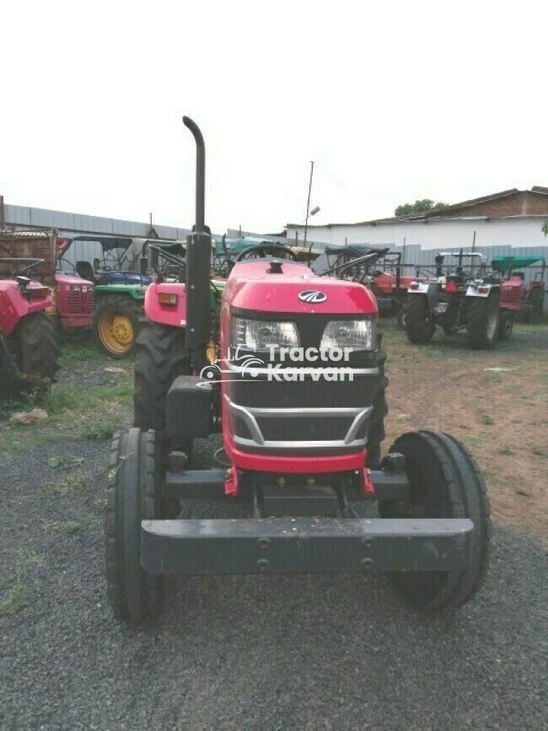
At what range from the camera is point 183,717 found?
1.90 meters

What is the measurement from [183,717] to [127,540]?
0.62m

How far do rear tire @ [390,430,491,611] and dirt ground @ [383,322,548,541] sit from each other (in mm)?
1115

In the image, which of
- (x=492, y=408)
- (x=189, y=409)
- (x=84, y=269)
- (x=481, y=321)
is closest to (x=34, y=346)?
(x=189, y=409)

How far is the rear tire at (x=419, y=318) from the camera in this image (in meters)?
11.1

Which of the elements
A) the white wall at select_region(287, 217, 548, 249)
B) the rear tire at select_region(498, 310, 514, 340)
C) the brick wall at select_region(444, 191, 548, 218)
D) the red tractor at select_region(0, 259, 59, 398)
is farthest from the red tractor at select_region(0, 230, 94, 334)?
the brick wall at select_region(444, 191, 548, 218)

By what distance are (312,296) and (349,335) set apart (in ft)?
0.72

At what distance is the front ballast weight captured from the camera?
1.98 metres

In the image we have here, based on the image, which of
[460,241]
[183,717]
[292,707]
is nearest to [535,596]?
[292,707]

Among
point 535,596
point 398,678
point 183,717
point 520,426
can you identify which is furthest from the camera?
point 520,426

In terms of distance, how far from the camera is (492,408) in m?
6.38

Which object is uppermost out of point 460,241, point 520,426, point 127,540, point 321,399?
point 460,241

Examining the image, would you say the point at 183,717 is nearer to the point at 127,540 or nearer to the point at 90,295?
the point at 127,540

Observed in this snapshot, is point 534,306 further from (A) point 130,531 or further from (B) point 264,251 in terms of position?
(A) point 130,531

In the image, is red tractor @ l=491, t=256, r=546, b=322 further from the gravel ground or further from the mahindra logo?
the mahindra logo
